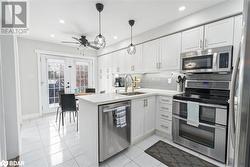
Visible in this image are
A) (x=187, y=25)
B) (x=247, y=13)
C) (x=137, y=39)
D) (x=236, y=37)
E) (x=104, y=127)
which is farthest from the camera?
(x=137, y=39)

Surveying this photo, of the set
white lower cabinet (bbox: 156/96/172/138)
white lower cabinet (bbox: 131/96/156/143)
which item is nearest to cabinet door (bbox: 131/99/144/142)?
white lower cabinet (bbox: 131/96/156/143)

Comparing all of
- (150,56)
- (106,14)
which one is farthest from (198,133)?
(106,14)

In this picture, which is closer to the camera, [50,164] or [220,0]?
[50,164]

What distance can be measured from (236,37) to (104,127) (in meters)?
2.54

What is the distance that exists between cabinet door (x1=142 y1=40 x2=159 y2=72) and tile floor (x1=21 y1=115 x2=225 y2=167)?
1.75 meters

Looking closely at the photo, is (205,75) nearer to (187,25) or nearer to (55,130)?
(187,25)

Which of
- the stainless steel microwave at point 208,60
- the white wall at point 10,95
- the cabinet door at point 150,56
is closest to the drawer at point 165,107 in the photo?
the stainless steel microwave at point 208,60

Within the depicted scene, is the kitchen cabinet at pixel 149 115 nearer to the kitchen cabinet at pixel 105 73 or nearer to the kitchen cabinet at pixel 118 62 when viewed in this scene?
the kitchen cabinet at pixel 118 62

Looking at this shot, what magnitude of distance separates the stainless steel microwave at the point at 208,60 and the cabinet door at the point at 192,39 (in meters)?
0.23

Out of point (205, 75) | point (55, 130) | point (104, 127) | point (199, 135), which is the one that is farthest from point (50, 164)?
point (205, 75)

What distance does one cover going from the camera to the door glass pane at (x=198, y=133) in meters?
1.90

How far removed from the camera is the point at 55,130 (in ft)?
9.74

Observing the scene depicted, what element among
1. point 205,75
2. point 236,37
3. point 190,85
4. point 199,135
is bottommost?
point 199,135

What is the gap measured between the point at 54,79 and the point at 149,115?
3.79 metres
